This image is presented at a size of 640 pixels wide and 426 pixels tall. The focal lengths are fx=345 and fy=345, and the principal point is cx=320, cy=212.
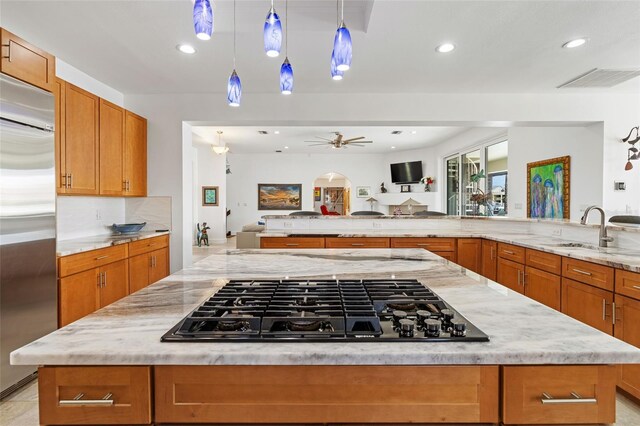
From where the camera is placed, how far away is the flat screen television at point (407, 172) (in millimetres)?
9797

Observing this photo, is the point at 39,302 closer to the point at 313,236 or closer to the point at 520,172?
the point at 313,236

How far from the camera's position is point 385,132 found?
7477 mm

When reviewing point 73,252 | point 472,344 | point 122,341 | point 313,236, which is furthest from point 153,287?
point 313,236

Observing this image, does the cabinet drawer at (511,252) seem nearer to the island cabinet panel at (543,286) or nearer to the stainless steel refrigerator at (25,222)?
the island cabinet panel at (543,286)

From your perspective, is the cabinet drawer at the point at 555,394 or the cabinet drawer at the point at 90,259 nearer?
the cabinet drawer at the point at 555,394

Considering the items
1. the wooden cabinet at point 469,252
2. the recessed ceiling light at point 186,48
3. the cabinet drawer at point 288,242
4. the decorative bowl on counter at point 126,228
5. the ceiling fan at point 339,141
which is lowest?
the wooden cabinet at point 469,252

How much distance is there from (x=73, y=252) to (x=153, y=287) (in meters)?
1.79

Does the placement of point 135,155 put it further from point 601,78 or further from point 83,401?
point 601,78

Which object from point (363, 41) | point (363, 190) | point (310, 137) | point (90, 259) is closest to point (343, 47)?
point (363, 41)

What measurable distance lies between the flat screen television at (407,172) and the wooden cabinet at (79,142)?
8066 millimetres

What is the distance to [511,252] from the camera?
10.8 feet

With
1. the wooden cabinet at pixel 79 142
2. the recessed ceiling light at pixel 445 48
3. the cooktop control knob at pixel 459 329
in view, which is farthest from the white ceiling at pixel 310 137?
the cooktop control knob at pixel 459 329

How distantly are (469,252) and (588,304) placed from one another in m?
1.54

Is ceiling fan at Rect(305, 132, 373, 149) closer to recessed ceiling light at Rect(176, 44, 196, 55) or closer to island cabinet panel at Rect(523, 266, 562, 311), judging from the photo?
recessed ceiling light at Rect(176, 44, 196, 55)
